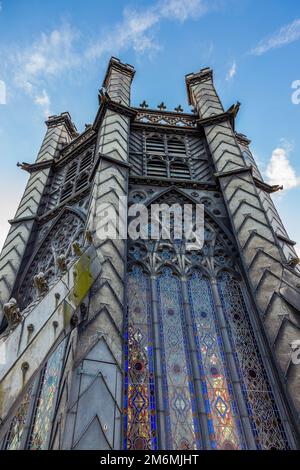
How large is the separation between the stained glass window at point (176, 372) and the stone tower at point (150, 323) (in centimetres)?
2

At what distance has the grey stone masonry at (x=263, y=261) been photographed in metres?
5.61

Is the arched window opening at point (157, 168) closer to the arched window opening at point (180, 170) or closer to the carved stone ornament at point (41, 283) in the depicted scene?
the arched window opening at point (180, 170)

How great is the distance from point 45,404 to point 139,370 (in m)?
1.72

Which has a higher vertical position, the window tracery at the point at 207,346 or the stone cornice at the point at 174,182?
the stone cornice at the point at 174,182

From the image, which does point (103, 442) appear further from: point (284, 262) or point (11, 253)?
point (11, 253)

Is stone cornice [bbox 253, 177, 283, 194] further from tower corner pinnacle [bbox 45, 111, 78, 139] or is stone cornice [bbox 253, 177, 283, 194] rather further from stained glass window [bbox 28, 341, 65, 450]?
stained glass window [bbox 28, 341, 65, 450]

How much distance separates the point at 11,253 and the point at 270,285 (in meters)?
6.66

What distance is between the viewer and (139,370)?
19.6ft

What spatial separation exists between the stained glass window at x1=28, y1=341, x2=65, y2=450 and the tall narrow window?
2.48m

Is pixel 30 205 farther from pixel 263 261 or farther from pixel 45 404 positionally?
pixel 263 261

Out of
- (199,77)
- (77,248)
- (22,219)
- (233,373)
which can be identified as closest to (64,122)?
(199,77)

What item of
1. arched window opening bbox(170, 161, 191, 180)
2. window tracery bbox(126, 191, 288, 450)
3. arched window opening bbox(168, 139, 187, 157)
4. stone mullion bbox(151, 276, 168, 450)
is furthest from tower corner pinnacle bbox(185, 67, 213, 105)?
stone mullion bbox(151, 276, 168, 450)

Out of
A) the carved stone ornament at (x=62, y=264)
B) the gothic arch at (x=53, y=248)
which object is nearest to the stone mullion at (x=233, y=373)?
the carved stone ornament at (x=62, y=264)

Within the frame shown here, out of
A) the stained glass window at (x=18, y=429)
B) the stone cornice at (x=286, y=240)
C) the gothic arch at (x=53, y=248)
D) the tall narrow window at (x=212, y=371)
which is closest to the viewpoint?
the tall narrow window at (x=212, y=371)
